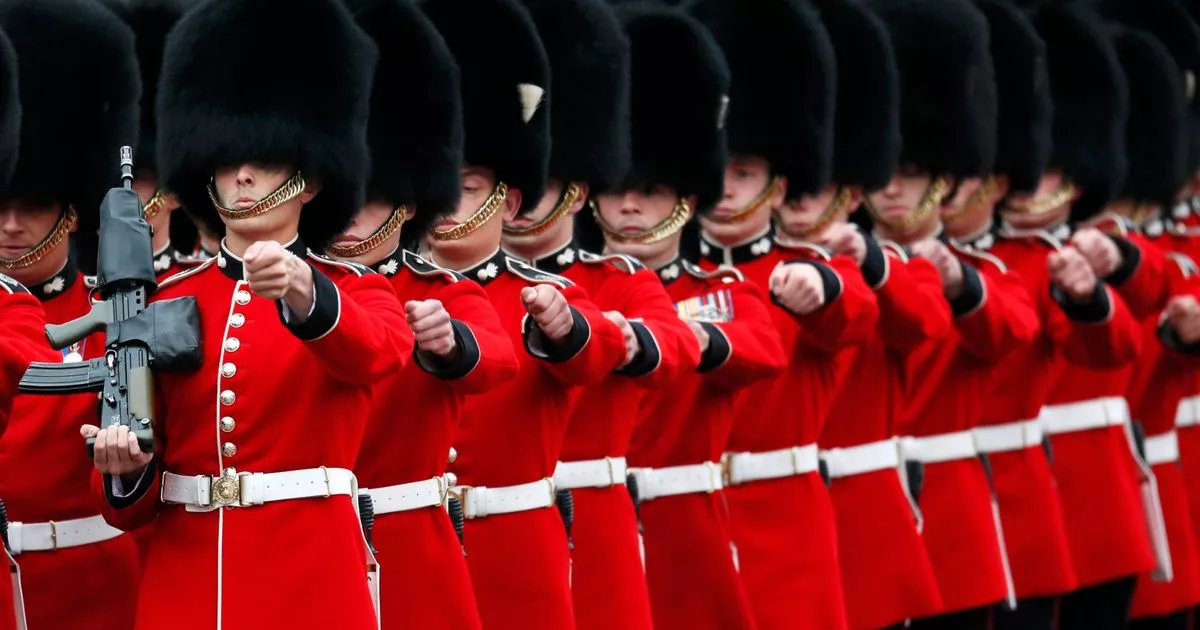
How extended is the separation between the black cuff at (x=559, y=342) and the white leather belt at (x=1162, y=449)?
4242 mm

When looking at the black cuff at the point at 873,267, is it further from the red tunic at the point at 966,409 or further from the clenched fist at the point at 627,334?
the clenched fist at the point at 627,334

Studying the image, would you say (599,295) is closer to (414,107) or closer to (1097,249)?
(414,107)

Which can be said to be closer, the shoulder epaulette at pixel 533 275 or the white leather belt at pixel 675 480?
the shoulder epaulette at pixel 533 275

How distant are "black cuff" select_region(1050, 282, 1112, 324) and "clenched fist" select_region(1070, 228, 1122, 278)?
168 mm

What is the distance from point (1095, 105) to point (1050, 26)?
346mm

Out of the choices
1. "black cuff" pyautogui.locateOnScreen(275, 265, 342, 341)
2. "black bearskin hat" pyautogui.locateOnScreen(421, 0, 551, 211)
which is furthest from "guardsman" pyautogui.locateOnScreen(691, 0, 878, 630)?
"black cuff" pyautogui.locateOnScreen(275, 265, 342, 341)

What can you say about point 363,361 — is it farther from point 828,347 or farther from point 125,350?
point 828,347

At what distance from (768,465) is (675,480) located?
37 cm

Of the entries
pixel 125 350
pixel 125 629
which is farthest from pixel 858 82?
pixel 125 350

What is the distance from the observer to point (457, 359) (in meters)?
5.13

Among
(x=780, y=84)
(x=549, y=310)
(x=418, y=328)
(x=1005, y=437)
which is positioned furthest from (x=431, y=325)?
A: (x=1005, y=437)

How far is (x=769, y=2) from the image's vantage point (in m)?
7.56

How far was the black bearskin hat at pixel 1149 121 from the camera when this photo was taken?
9.73m

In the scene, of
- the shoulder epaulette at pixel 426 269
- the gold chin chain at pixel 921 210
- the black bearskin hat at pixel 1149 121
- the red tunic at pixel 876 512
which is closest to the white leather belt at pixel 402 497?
the shoulder epaulette at pixel 426 269
